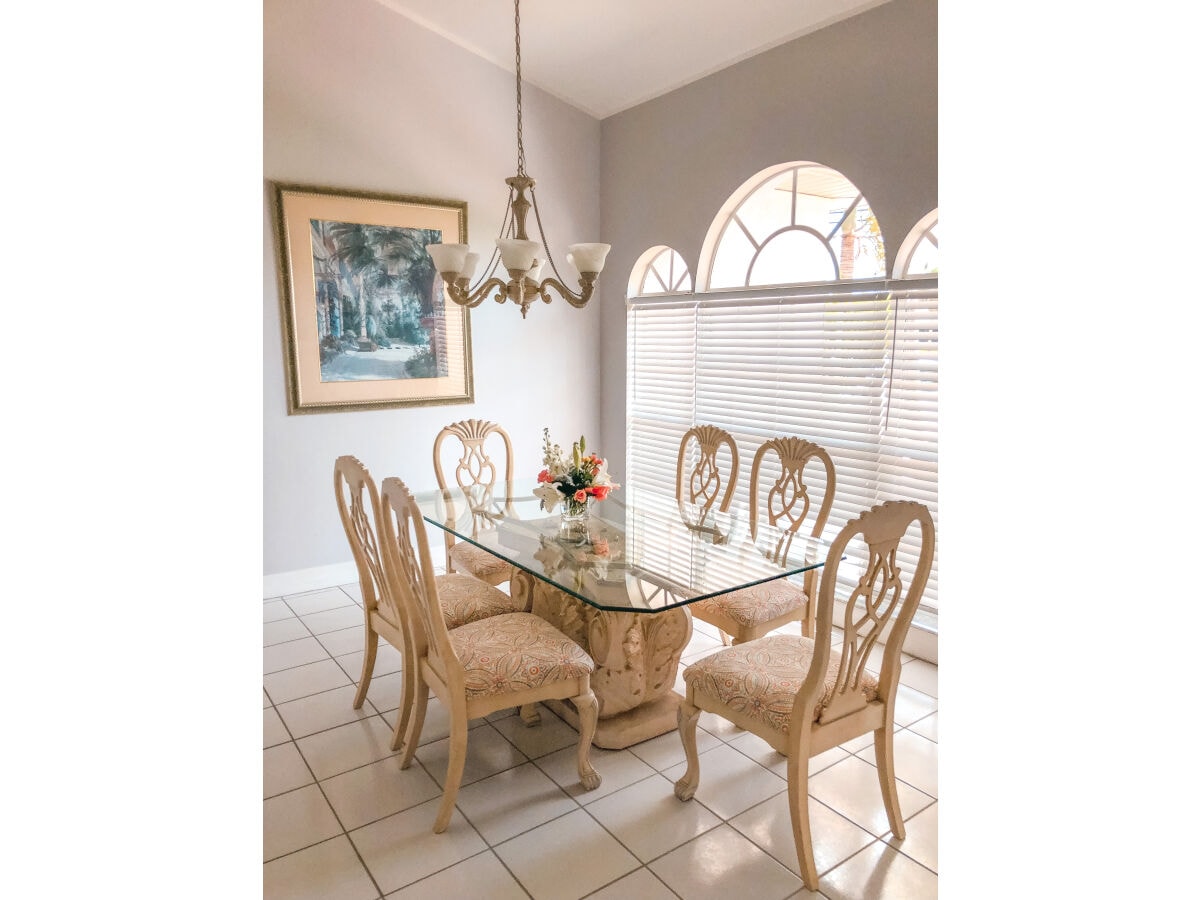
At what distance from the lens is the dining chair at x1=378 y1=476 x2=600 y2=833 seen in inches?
81.0

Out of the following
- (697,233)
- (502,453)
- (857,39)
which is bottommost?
(502,453)

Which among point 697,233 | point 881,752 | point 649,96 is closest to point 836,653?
point 881,752

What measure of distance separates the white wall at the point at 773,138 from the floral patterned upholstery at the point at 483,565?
178cm

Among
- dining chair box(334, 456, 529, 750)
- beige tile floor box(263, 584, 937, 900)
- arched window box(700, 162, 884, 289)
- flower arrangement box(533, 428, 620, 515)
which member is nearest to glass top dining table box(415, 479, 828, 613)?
flower arrangement box(533, 428, 620, 515)

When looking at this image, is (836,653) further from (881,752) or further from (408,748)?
(408,748)

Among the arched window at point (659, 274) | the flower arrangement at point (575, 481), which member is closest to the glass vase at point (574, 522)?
the flower arrangement at point (575, 481)

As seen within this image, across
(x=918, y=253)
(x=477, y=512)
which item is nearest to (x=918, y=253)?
(x=918, y=253)

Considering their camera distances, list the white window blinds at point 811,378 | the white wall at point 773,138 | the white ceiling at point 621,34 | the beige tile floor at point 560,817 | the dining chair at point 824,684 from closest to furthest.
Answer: the dining chair at point 824,684 < the beige tile floor at point 560,817 < the white wall at point 773,138 < the white window blinds at point 811,378 < the white ceiling at point 621,34

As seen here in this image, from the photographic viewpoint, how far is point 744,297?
3.95m

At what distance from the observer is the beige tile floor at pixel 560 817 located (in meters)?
1.89

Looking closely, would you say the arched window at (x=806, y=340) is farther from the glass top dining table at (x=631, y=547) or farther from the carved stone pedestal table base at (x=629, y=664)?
the carved stone pedestal table base at (x=629, y=664)

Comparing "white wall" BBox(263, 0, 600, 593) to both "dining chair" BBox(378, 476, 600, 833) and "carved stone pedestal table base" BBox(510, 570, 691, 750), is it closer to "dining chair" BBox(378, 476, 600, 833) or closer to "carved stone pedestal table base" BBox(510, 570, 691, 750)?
"dining chair" BBox(378, 476, 600, 833)
